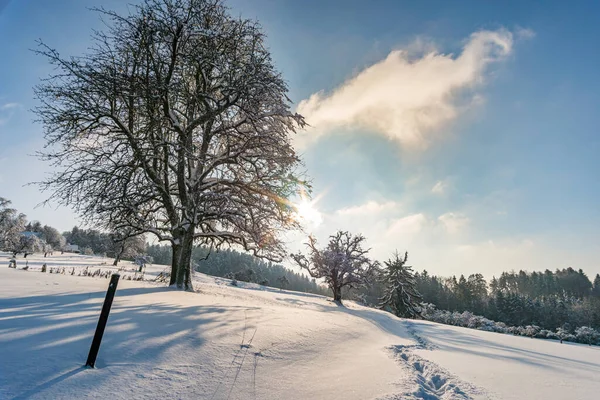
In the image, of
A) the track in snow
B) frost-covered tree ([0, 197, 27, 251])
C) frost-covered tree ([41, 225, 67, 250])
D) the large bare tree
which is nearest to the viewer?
the track in snow

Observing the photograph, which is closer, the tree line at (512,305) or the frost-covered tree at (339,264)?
the frost-covered tree at (339,264)

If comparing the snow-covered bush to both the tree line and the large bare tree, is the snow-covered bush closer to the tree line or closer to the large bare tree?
the tree line

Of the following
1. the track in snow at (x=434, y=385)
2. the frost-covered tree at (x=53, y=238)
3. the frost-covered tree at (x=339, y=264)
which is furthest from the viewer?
the frost-covered tree at (x=53, y=238)

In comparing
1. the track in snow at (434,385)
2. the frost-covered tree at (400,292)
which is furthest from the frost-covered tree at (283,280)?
the track in snow at (434,385)

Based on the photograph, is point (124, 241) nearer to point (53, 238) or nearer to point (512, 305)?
point (512, 305)

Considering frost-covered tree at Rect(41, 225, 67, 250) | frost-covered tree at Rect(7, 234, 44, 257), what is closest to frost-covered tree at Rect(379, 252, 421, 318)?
frost-covered tree at Rect(7, 234, 44, 257)

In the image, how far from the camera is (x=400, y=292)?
39156mm

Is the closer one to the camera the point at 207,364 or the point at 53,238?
the point at 207,364

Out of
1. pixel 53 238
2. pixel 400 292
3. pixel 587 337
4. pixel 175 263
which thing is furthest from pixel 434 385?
pixel 53 238

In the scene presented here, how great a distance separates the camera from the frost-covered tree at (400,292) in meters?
38.4

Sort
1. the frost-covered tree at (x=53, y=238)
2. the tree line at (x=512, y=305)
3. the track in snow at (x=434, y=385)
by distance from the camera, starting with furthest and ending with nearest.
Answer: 1. the frost-covered tree at (x=53, y=238)
2. the tree line at (x=512, y=305)
3. the track in snow at (x=434, y=385)

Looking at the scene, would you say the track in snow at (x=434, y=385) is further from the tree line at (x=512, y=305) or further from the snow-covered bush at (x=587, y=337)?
the tree line at (x=512, y=305)

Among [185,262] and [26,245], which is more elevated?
[185,262]

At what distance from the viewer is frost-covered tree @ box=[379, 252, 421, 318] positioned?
126 feet
